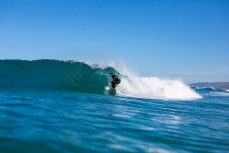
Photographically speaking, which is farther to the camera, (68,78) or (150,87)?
(150,87)

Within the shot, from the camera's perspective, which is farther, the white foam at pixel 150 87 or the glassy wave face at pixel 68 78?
the white foam at pixel 150 87

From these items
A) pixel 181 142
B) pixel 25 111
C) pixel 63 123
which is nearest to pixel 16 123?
pixel 63 123

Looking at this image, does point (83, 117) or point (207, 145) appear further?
point (83, 117)

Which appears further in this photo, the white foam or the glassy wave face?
the white foam

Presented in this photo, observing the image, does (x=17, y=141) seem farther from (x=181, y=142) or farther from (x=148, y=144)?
(x=181, y=142)

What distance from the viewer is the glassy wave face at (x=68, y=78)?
18.2 metres

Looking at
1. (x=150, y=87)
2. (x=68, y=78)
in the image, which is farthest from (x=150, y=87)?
(x=68, y=78)

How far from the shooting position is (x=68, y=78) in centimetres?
2064

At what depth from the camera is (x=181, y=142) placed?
5816 mm

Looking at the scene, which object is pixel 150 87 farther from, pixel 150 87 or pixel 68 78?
pixel 68 78

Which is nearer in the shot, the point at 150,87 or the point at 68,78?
the point at 68,78

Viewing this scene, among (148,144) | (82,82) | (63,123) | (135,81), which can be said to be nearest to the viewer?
(148,144)

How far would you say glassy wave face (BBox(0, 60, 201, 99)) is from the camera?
18.2m

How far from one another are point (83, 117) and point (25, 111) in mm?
1581
